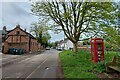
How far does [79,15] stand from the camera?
87.2 feet

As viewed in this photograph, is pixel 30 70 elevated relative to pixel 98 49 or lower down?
lower down

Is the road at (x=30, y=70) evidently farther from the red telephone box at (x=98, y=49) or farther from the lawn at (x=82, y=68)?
the red telephone box at (x=98, y=49)

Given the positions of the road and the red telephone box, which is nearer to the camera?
the road

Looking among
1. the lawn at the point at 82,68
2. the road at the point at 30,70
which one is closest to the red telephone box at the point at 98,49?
the lawn at the point at 82,68

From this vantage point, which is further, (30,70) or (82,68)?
(30,70)

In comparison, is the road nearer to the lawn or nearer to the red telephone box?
the lawn

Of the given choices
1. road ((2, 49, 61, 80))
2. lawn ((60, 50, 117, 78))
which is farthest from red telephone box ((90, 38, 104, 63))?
road ((2, 49, 61, 80))

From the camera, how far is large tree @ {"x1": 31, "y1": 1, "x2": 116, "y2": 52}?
79.2ft

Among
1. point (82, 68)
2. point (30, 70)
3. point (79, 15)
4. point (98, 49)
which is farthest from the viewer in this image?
point (79, 15)

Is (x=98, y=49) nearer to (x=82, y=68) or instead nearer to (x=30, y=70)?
(x=82, y=68)

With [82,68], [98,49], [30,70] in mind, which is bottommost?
[30,70]

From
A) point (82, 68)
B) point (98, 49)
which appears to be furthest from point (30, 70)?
point (98, 49)

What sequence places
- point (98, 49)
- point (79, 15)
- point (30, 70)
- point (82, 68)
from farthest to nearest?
point (79, 15), point (98, 49), point (30, 70), point (82, 68)

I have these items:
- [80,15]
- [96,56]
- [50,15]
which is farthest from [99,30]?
[96,56]
